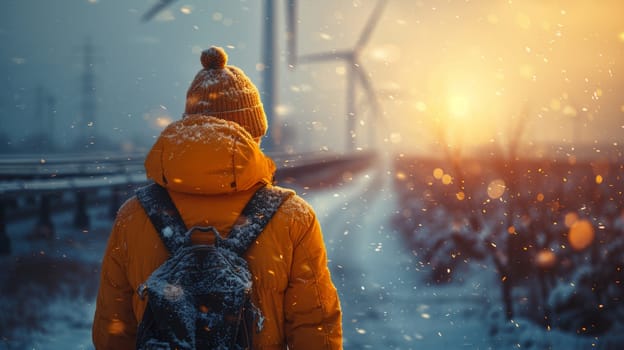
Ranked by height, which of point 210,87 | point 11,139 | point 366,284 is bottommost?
point 11,139

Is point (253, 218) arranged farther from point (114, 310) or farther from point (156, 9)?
point (156, 9)

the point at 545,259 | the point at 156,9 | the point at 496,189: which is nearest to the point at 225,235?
the point at 545,259

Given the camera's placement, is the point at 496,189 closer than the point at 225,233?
No

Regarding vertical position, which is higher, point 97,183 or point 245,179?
point 245,179

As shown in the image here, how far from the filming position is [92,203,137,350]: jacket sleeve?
1.52m

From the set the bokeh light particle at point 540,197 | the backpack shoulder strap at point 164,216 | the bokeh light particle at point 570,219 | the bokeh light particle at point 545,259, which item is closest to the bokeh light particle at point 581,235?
the bokeh light particle at point 570,219

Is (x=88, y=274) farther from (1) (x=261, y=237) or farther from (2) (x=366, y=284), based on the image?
(1) (x=261, y=237)

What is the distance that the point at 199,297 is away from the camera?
4.23ft

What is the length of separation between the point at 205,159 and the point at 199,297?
0.98 ft

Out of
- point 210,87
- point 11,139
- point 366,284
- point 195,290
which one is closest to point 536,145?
point 366,284

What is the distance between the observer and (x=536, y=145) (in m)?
7.01

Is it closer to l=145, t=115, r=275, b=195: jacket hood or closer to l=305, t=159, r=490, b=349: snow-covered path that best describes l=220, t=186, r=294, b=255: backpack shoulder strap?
l=145, t=115, r=275, b=195: jacket hood

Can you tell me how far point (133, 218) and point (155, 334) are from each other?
282 millimetres

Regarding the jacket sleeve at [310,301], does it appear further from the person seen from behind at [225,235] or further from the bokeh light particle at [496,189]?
the bokeh light particle at [496,189]
